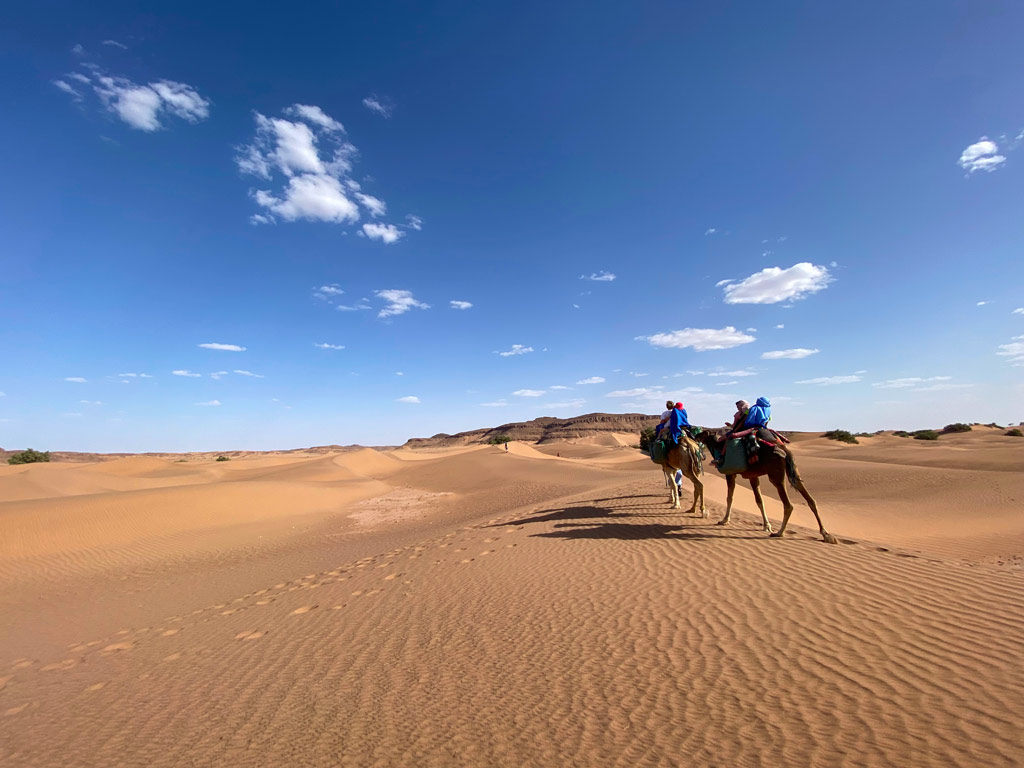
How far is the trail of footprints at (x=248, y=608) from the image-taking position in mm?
6504

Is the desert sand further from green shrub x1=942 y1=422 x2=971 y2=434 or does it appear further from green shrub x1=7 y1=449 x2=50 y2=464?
green shrub x1=942 y1=422 x2=971 y2=434

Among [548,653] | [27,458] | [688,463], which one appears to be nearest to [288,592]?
[548,653]

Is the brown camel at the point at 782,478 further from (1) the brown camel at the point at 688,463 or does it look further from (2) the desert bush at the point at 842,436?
(2) the desert bush at the point at 842,436

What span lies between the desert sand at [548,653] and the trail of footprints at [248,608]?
0.20 ft

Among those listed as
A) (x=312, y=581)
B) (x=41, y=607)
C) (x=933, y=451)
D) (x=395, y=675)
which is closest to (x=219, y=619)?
(x=312, y=581)

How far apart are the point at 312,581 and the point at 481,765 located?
295 inches

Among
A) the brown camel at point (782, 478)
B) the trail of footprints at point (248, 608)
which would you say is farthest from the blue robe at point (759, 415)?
the trail of footprints at point (248, 608)

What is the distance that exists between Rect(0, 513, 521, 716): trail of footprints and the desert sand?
0.06m

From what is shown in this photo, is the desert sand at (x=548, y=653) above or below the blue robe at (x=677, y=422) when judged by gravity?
below

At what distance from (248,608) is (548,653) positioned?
6.09 meters

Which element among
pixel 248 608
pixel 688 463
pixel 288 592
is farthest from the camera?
pixel 688 463

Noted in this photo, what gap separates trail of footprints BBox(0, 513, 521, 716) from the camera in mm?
6504

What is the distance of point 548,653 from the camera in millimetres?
4801

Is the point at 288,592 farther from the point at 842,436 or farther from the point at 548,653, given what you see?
the point at 842,436
